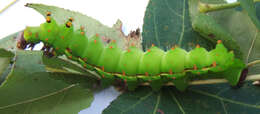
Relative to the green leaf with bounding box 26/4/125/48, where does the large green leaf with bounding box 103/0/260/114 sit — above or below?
below

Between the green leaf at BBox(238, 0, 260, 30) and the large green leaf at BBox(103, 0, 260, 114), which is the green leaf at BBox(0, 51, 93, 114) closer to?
the large green leaf at BBox(103, 0, 260, 114)

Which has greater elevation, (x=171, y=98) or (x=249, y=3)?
(x=249, y=3)

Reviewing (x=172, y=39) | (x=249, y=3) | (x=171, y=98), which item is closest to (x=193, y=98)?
(x=171, y=98)

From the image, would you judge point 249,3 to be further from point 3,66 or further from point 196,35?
point 3,66

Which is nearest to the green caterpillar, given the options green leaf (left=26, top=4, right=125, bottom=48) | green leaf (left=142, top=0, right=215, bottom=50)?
green leaf (left=142, top=0, right=215, bottom=50)

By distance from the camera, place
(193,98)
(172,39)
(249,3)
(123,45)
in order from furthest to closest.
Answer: (123,45) → (172,39) → (193,98) → (249,3)

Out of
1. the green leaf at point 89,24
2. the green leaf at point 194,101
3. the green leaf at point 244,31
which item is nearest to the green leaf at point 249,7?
the green leaf at point 244,31

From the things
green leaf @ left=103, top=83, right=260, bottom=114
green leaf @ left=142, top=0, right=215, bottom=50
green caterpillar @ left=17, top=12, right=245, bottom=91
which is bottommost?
green leaf @ left=103, top=83, right=260, bottom=114

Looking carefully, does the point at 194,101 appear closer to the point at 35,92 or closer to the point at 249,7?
the point at 249,7
